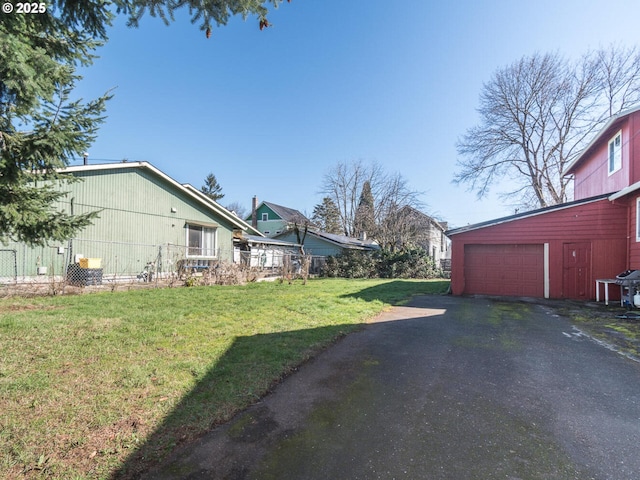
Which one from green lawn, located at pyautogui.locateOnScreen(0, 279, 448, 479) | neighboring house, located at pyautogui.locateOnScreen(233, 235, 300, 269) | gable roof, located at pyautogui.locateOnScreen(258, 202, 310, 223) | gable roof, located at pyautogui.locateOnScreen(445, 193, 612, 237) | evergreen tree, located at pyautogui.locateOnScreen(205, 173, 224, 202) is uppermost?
evergreen tree, located at pyautogui.locateOnScreen(205, 173, 224, 202)

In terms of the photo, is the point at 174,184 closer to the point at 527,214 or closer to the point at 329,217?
the point at 527,214

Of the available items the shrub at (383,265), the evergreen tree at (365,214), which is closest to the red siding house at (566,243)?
the shrub at (383,265)

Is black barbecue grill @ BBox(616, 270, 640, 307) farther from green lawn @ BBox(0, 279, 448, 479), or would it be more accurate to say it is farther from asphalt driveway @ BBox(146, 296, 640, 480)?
green lawn @ BBox(0, 279, 448, 479)

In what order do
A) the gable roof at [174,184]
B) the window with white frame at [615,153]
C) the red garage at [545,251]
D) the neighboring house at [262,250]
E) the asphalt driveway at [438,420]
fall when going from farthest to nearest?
the neighboring house at [262,250], the gable roof at [174,184], the window with white frame at [615,153], the red garage at [545,251], the asphalt driveway at [438,420]

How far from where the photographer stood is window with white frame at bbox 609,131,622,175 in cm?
1191

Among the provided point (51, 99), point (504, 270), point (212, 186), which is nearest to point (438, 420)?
point (51, 99)

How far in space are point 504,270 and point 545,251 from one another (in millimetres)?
1471

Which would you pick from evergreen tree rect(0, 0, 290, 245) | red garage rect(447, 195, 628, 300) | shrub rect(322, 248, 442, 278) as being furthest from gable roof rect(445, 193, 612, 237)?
evergreen tree rect(0, 0, 290, 245)

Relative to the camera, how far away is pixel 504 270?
1195cm

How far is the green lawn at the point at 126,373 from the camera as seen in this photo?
227cm

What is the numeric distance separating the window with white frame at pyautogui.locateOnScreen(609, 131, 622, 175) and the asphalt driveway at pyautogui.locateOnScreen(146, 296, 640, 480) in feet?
36.0

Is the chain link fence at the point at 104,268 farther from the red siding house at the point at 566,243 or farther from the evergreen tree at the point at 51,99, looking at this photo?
the red siding house at the point at 566,243

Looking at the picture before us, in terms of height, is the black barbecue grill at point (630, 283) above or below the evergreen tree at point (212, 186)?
below

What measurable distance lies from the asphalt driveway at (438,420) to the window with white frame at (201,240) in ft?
43.8
